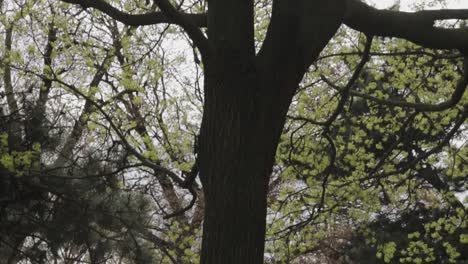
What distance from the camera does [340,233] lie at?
1214 centimetres

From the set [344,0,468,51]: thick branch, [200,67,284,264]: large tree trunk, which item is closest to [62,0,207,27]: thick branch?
[200,67,284,264]: large tree trunk

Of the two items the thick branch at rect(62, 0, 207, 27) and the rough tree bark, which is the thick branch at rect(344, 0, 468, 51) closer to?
the rough tree bark

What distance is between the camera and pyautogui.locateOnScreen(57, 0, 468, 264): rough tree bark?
109 inches

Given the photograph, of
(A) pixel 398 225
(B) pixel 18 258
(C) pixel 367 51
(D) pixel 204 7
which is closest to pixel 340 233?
(A) pixel 398 225

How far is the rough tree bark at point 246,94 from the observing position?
2768 mm

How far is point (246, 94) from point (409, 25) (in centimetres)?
93

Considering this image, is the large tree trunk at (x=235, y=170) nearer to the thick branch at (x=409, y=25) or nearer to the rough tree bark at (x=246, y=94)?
the rough tree bark at (x=246, y=94)

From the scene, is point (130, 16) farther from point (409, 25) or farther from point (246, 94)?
point (409, 25)

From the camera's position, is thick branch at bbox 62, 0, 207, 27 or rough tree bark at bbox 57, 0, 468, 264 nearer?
rough tree bark at bbox 57, 0, 468, 264

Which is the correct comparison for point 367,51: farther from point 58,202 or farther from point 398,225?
point 398,225

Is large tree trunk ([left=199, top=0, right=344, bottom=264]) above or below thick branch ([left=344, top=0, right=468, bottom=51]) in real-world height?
below

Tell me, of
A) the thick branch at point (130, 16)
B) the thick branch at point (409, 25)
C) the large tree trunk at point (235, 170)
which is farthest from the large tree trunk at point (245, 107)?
the thick branch at point (130, 16)

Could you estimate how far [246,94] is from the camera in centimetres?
285

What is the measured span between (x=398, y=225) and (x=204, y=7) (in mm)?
4958
